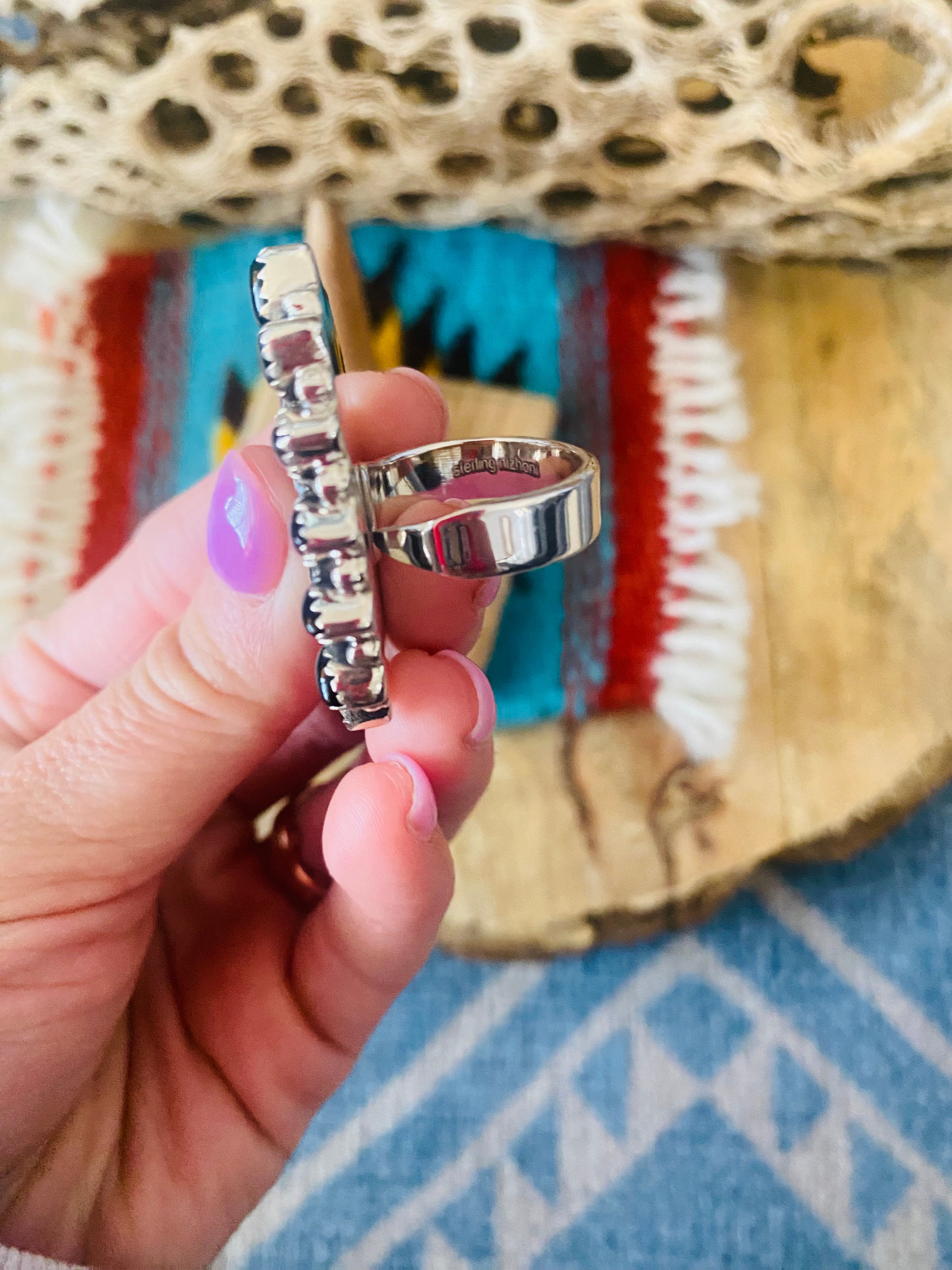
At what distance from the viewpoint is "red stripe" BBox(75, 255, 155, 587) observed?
0.63m

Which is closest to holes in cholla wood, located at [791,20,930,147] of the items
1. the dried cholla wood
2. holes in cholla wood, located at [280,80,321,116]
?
the dried cholla wood

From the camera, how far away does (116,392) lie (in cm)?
64

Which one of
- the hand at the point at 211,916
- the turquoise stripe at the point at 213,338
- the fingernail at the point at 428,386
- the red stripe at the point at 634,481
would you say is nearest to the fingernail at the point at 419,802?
the hand at the point at 211,916

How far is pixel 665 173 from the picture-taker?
53 cm

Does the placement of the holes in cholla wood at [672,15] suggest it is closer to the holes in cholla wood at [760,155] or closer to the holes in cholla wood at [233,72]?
the holes in cholla wood at [760,155]

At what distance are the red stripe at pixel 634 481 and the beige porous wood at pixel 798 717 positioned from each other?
0.03 m

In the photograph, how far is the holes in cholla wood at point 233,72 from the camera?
507mm

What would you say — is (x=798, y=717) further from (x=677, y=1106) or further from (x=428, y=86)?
(x=428, y=86)

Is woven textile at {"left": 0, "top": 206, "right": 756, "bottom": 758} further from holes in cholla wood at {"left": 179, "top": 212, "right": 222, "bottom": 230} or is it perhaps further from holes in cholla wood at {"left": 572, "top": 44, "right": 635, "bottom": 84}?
holes in cholla wood at {"left": 572, "top": 44, "right": 635, "bottom": 84}

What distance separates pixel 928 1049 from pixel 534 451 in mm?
425

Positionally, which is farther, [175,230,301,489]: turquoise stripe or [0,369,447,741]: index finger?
[175,230,301,489]: turquoise stripe

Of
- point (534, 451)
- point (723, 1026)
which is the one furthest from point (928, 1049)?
point (534, 451)

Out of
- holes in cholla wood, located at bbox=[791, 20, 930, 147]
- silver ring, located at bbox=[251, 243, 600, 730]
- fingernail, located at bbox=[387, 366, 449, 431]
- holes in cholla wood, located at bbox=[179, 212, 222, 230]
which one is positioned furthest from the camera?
holes in cholla wood, located at bbox=[179, 212, 222, 230]

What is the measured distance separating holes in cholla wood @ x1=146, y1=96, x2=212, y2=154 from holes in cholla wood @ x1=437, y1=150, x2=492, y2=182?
0.41 ft
